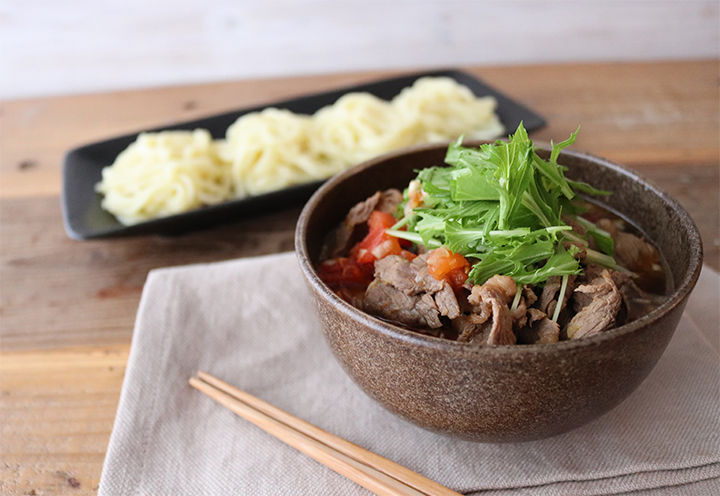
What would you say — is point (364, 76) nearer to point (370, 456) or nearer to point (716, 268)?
point (716, 268)

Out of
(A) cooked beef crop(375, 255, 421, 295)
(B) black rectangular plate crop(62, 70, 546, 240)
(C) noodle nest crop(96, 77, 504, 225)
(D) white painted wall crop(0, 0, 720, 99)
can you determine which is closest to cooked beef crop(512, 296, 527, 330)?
(A) cooked beef crop(375, 255, 421, 295)

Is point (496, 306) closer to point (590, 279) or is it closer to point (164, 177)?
point (590, 279)

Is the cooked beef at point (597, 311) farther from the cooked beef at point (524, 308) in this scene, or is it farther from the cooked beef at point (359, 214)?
the cooked beef at point (359, 214)

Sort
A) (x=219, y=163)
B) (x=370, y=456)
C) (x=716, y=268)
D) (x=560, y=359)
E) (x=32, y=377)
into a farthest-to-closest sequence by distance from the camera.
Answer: (x=219, y=163) → (x=716, y=268) → (x=32, y=377) → (x=370, y=456) → (x=560, y=359)

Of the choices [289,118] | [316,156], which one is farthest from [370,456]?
[289,118]

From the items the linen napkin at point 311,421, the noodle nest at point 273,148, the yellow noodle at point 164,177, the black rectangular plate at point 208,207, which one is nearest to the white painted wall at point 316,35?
the black rectangular plate at point 208,207

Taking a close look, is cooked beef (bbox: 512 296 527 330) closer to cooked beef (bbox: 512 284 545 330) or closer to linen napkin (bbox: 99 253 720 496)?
cooked beef (bbox: 512 284 545 330)
